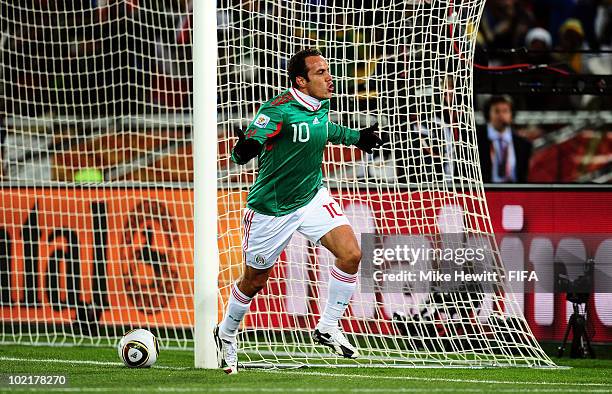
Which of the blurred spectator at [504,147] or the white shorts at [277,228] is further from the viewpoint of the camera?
the blurred spectator at [504,147]

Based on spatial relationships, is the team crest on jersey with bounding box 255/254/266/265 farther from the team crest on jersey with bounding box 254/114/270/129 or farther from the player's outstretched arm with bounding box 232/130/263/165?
the team crest on jersey with bounding box 254/114/270/129

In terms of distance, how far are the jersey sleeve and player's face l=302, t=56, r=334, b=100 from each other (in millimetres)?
216

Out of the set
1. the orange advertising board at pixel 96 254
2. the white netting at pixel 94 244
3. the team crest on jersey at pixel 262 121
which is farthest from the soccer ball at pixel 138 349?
the orange advertising board at pixel 96 254

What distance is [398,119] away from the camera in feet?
26.3

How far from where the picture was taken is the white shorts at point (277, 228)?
6.61 meters

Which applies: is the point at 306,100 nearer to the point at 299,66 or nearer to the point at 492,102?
the point at 299,66

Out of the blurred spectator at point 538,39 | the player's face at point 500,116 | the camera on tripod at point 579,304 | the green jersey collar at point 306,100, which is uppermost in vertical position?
the blurred spectator at point 538,39

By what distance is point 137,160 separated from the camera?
10180mm

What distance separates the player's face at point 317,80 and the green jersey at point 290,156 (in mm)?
54

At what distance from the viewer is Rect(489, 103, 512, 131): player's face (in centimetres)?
1029

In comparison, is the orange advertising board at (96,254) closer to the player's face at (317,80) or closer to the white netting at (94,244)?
the white netting at (94,244)

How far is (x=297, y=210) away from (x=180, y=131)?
3.89 meters

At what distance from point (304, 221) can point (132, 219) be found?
11.1 feet

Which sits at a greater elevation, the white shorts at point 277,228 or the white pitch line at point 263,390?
the white shorts at point 277,228
